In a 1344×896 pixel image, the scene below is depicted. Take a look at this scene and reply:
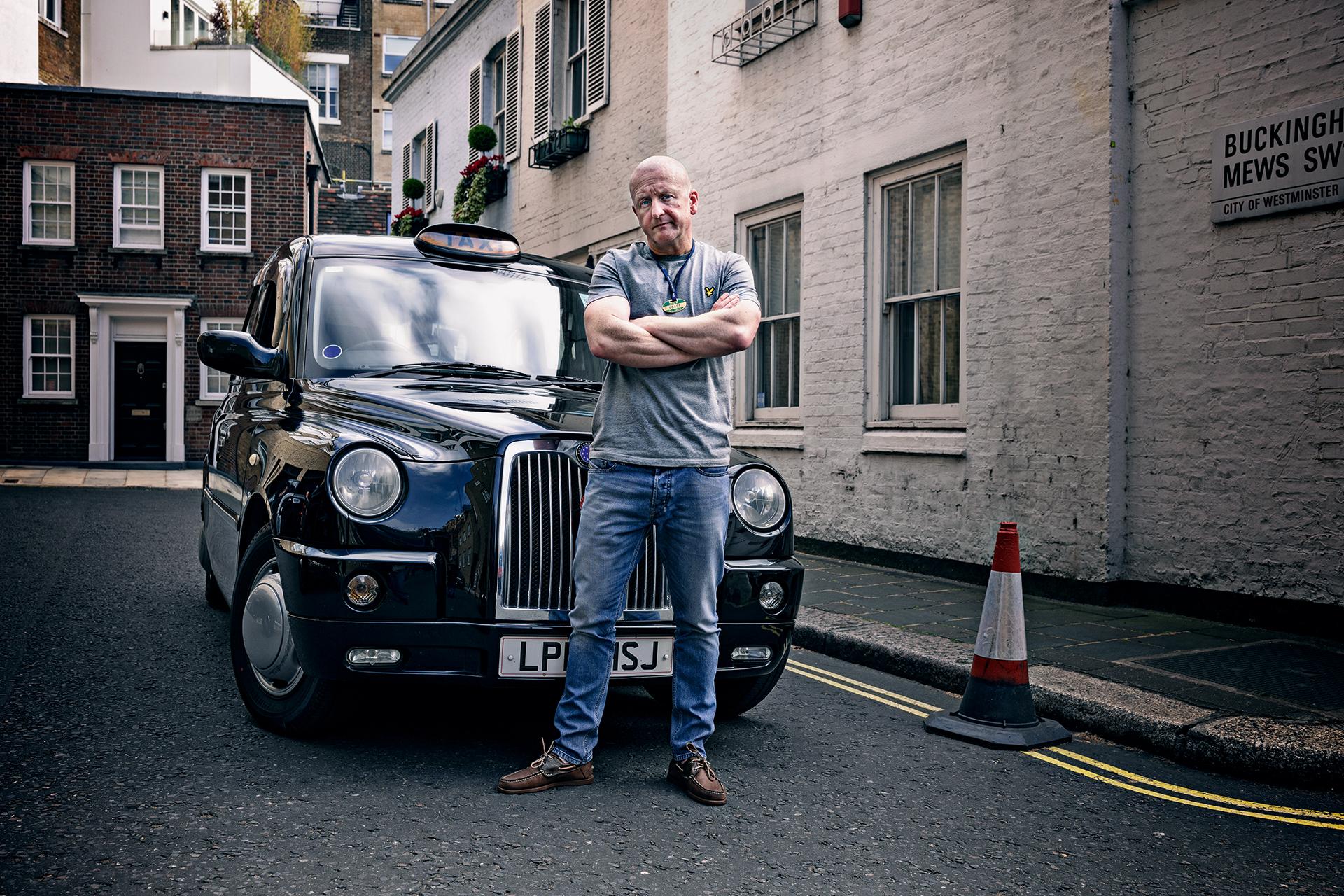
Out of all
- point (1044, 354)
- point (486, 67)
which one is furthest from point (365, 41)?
point (1044, 354)

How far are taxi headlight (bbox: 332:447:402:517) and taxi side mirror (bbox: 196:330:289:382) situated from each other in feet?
4.06

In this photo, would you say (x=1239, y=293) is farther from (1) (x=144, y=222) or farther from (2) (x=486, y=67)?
(1) (x=144, y=222)

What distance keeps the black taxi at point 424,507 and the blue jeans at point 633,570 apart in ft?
0.45

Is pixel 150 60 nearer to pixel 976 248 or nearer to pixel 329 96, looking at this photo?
pixel 329 96

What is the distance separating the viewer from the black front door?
25.8 m

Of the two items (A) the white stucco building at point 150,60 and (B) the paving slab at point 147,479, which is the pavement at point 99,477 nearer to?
(B) the paving slab at point 147,479

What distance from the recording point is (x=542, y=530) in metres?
3.76

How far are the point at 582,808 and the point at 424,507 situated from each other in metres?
1.06

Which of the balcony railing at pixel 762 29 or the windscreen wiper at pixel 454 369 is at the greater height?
the balcony railing at pixel 762 29

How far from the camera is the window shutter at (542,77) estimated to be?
1662 centimetres

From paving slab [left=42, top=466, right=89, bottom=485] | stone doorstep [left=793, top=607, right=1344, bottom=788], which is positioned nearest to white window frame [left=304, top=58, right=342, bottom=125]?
paving slab [left=42, top=466, right=89, bottom=485]

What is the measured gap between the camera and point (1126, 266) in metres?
7.20

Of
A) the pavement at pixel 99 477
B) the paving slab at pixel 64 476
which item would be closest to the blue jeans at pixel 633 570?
the pavement at pixel 99 477

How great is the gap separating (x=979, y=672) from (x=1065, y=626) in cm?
203
